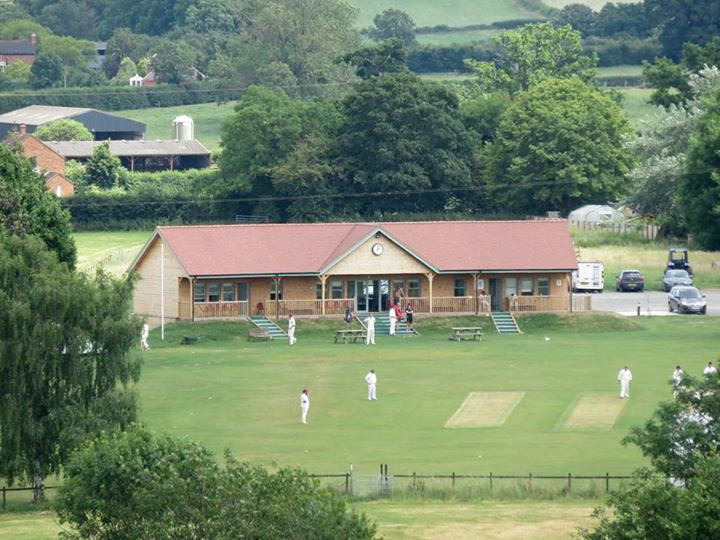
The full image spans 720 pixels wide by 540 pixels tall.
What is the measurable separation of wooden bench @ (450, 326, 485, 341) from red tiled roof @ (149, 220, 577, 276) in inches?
184

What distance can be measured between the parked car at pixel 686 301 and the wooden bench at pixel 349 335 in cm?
1456

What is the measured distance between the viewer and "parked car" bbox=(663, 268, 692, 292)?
320 ft

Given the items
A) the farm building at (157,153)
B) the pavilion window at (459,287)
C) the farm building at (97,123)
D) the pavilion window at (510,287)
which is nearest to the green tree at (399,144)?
the pavilion window at (459,287)

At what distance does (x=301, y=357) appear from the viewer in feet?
256

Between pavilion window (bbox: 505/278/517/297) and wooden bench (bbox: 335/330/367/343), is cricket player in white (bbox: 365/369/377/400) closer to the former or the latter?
wooden bench (bbox: 335/330/367/343)

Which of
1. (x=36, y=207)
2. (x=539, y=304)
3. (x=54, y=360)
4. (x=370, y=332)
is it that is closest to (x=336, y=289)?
(x=370, y=332)

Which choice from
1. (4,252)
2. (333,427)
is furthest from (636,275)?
(4,252)

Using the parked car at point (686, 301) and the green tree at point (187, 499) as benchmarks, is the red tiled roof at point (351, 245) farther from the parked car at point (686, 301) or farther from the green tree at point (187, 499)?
the green tree at point (187, 499)

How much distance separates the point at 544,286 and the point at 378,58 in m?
57.2

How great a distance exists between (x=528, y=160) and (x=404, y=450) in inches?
2555

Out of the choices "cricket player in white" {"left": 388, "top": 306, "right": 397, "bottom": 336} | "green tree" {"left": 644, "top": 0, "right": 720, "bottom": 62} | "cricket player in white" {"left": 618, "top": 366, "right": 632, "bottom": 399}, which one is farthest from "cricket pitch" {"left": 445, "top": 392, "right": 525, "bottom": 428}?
"green tree" {"left": 644, "top": 0, "right": 720, "bottom": 62}

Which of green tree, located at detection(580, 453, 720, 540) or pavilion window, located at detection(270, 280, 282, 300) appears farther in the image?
pavilion window, located at detection(270, 280, 282, 300)

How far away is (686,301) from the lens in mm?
89625

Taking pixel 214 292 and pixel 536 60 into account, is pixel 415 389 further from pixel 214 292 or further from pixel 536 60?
pixel 536 60
